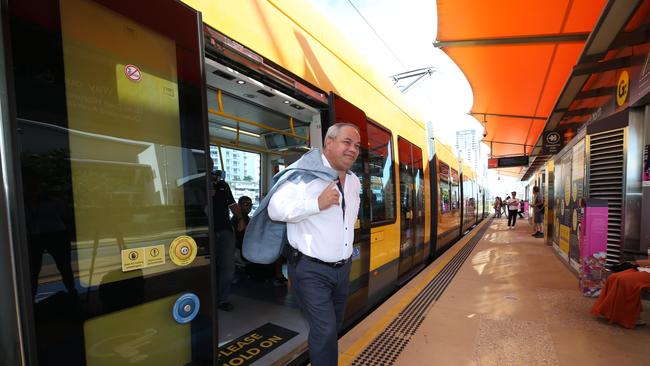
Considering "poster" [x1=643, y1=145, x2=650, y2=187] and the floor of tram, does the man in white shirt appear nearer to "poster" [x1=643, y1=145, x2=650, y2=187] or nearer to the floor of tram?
the floor of tram

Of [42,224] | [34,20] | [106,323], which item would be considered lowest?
[106,323]

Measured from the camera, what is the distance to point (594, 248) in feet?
14.6

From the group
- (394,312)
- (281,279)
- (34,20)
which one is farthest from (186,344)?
(281,279)

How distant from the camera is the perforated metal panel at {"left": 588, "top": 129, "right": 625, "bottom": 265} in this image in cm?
482

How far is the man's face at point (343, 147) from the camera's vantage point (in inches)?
81.0

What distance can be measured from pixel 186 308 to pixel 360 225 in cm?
205

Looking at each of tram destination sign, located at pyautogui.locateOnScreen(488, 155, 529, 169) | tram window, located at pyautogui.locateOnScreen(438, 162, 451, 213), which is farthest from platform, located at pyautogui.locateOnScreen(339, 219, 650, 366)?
tram destination sign, located at pyautogui.locateOnScreen(488, 155, 529, 169)

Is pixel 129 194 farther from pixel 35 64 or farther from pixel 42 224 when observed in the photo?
pixel 35 64

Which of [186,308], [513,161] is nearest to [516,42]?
[186,308]

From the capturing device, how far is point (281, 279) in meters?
5.07

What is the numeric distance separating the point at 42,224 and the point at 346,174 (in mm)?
1623

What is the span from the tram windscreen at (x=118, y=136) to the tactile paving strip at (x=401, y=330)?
1.97 metres

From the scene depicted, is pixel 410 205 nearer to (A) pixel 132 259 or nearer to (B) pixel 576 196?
(B) pixel 576 196

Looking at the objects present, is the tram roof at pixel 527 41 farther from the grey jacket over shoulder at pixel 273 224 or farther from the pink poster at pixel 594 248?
the grey jacket over shoulder at pixel 273 224
